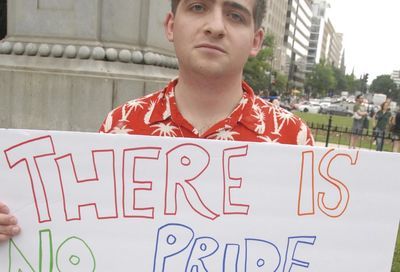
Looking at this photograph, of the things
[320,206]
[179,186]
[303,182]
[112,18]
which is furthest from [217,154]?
[112,18]

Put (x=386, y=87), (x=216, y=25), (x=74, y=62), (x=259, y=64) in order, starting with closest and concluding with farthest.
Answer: (x=216, y=25), (x=74, y=62), (x=259, y=64), (x=386, y=87)

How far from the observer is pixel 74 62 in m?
4.08

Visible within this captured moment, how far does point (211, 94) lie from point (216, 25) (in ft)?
0.92

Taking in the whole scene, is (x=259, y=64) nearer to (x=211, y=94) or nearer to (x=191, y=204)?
(x=211, y=94)

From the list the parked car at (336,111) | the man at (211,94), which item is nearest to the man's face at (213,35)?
the man at (211,94)

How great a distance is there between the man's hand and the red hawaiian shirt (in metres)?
0.50

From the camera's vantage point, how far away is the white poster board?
1.51 metres

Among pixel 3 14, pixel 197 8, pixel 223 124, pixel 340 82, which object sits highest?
pixel 340 82

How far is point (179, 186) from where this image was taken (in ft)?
5.04

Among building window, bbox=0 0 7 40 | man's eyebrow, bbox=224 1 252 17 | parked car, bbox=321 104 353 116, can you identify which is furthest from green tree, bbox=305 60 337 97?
man's eyebrow, bbox=224 1 252 17

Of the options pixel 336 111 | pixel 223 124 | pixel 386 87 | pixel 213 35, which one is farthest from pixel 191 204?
pixel 386 87

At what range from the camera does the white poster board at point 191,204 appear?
151 cm

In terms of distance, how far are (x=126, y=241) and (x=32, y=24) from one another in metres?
3.54

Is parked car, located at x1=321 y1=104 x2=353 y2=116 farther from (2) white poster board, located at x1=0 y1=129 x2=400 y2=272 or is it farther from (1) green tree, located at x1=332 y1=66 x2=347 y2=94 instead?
(1) green tree, located at x1=332 y1=66 x2=347 y2=94
